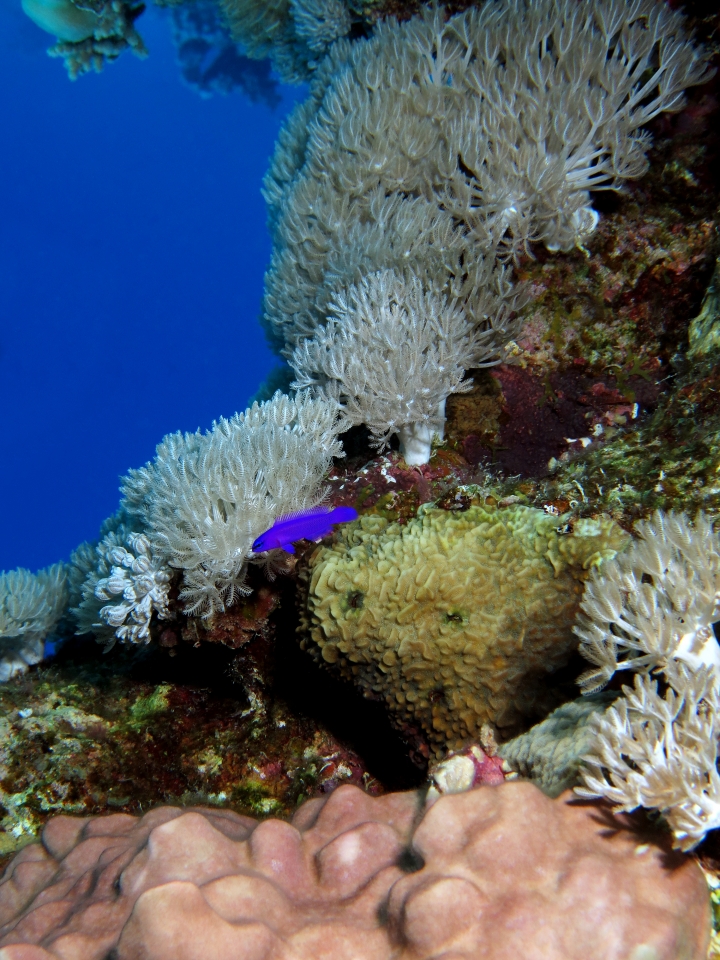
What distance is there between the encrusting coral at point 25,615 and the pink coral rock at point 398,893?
2758 millimetres

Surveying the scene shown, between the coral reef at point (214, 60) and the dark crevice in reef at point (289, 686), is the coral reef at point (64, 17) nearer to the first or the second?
the coral reef at point (214, 60)

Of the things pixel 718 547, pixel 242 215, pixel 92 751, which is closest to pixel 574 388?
pixel 718 547

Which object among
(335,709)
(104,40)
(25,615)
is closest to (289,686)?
(335,709)

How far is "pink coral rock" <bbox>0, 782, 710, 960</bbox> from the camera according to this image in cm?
159

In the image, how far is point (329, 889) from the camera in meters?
2.04

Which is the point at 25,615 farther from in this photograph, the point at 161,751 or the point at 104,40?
the point at 104,40

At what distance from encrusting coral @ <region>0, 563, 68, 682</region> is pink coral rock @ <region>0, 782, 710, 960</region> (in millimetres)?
2758

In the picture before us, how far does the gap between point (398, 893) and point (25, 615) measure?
4101 millimetres

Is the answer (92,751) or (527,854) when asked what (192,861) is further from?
(92,751)

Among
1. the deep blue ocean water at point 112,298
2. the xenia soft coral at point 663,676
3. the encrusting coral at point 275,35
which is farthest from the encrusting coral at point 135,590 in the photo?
the deep blue ocean water at point 112,298

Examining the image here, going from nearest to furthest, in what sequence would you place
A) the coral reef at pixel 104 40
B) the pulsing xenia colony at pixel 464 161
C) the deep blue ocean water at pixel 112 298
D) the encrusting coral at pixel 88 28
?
the pulsing xenia colony at pixel 464 161 < the encrusting coral at pixel 88 28 < the coral reef at pixel 104 40 < the deep blue ocean water at pixel 112 298

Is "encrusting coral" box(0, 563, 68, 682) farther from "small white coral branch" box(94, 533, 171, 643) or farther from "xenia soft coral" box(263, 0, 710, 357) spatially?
"xenia soft coral" box(263, 0, 710, 357)

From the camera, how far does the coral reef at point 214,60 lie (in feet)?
38.5

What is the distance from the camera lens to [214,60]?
1218 centimetres
